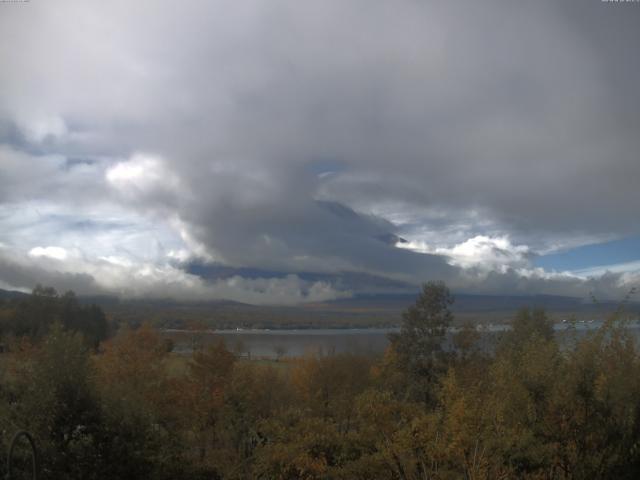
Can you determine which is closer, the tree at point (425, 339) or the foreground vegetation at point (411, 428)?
the foreground vegetation at point (411, 428)

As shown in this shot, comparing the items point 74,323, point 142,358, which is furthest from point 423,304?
point 74,323

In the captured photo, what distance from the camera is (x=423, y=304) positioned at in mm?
50125

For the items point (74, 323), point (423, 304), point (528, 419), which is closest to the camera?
point (528, 419)

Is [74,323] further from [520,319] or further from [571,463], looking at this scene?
[571,463]

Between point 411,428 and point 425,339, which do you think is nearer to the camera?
point 411,428

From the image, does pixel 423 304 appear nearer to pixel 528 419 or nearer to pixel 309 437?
pixel 309 437

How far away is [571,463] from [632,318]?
6.43 meters

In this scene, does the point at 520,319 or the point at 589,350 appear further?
the point at 520,319

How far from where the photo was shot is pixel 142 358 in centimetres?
4781

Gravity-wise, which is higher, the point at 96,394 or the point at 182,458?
the point at 96,394

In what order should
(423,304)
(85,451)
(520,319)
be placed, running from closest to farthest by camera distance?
(85,451)
(423,304)
(520,319)

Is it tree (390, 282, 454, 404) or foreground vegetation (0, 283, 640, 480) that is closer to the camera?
foreground vegetation (0, 283, 640, 480)

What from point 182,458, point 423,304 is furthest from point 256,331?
point 182,458

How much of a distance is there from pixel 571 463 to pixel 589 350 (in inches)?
125
